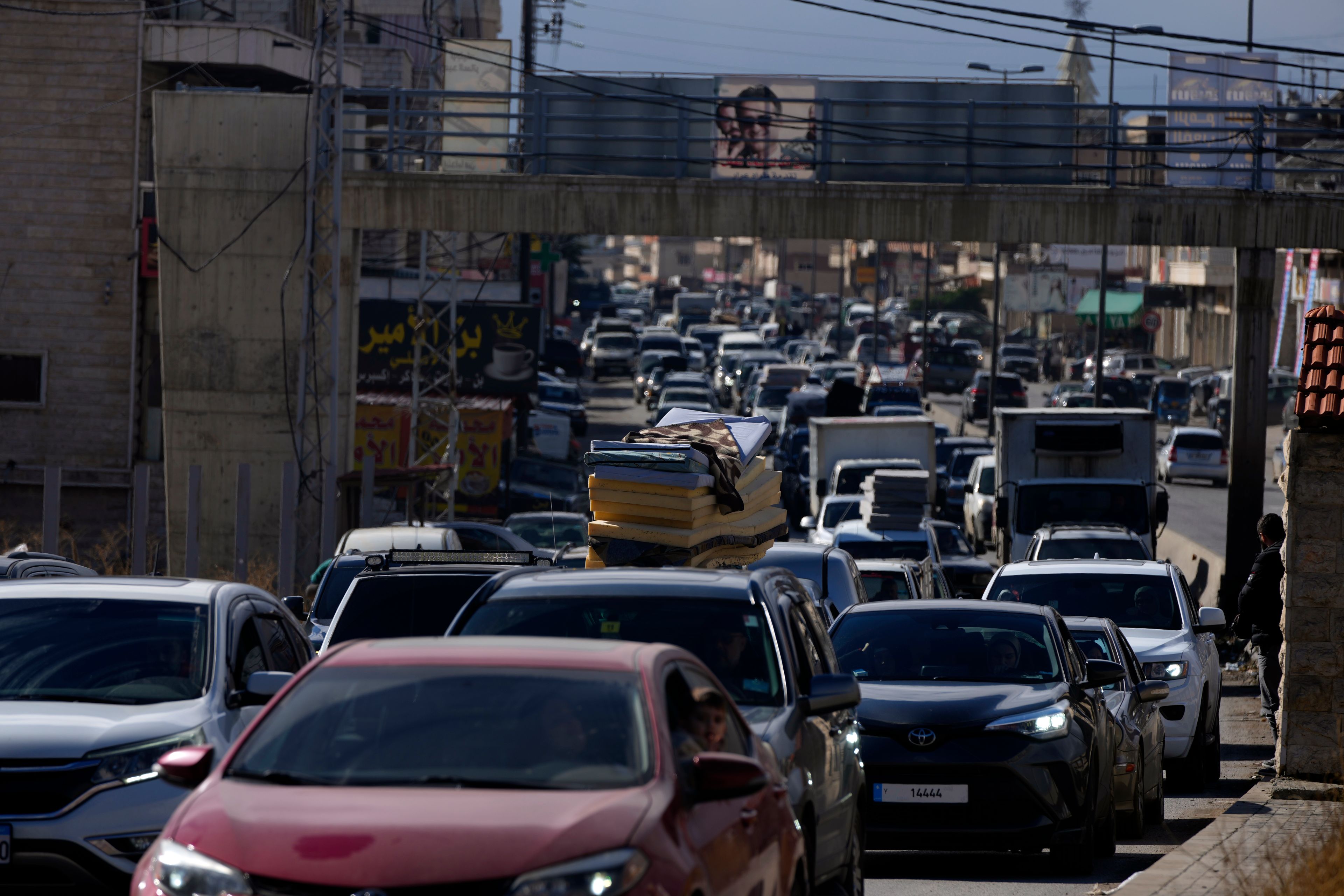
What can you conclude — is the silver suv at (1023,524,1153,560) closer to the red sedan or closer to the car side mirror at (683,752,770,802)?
the red sedan

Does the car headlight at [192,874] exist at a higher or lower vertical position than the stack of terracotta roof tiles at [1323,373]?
lower

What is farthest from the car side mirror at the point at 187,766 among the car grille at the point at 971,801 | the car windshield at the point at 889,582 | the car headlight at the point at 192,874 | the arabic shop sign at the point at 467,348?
the arabic shop sign at the point at 467,348

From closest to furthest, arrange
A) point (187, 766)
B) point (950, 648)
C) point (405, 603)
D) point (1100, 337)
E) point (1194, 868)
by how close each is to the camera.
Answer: point (187, 766)
point (1194, 868)
point (950, 648)
point (405, 603)
point (1100, 337)

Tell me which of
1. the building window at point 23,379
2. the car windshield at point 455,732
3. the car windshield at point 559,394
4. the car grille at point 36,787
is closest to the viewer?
the car windshield at point 455,732

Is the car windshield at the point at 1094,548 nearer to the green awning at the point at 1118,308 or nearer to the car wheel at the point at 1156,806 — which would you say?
the car wheel at the point at 1156,806

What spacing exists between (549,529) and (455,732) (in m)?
24.5

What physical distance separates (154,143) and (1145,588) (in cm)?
1580

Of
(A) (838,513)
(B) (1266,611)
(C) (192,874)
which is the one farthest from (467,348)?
(C) (192,874)

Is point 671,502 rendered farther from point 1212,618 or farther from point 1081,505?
point 1081,505

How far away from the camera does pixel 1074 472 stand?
28.6m

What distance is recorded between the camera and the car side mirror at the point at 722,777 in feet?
19.8

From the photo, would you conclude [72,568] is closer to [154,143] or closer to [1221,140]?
[154,143]

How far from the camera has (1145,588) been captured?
1758 cm

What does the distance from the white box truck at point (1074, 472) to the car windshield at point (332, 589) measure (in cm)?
1203
